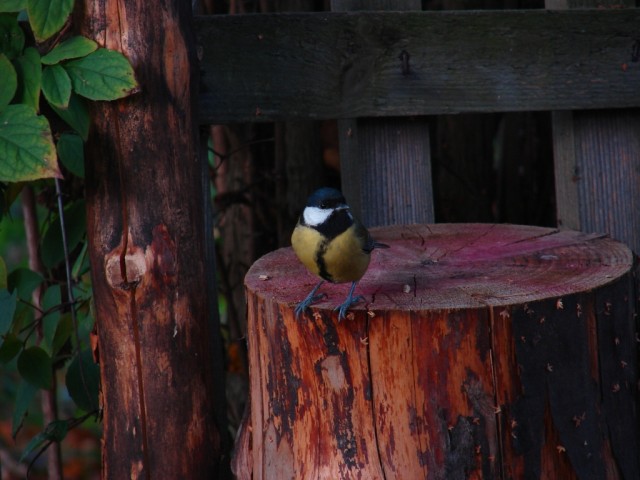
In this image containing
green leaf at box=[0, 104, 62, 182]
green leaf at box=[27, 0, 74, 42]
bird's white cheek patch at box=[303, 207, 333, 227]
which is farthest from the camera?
bird's white cheek patch at box=[303, 207, 333, 227]

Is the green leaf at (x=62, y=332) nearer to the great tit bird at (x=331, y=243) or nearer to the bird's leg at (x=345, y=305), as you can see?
the great tit bird at (x=331, y=243)

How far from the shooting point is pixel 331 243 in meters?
2.43

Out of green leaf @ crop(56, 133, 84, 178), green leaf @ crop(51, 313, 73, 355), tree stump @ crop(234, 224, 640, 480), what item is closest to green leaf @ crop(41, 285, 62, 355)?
green leaf @ crop(51, 313, 73, 355)

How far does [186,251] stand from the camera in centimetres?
274

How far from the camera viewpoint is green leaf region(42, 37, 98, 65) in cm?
242

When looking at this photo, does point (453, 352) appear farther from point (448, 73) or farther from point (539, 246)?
point (448, 73)

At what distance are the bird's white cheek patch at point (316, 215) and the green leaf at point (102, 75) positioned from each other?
2.00 ft

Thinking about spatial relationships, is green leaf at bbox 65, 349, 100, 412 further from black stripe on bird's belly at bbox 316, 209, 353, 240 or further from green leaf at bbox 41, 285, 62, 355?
black stripe on bird's belly at bbox 316, 209, 353, 240

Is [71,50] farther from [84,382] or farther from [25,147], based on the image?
[84,382]

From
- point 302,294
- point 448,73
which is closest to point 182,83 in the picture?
point 302,294

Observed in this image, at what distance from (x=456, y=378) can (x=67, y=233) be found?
4.64 feet

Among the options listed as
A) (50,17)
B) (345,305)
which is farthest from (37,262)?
(345,305)

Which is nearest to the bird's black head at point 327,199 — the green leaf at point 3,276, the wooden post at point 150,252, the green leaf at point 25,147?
the wooden post at point 150,252

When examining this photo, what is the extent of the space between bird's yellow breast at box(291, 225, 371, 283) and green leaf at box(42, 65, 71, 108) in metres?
0.75
